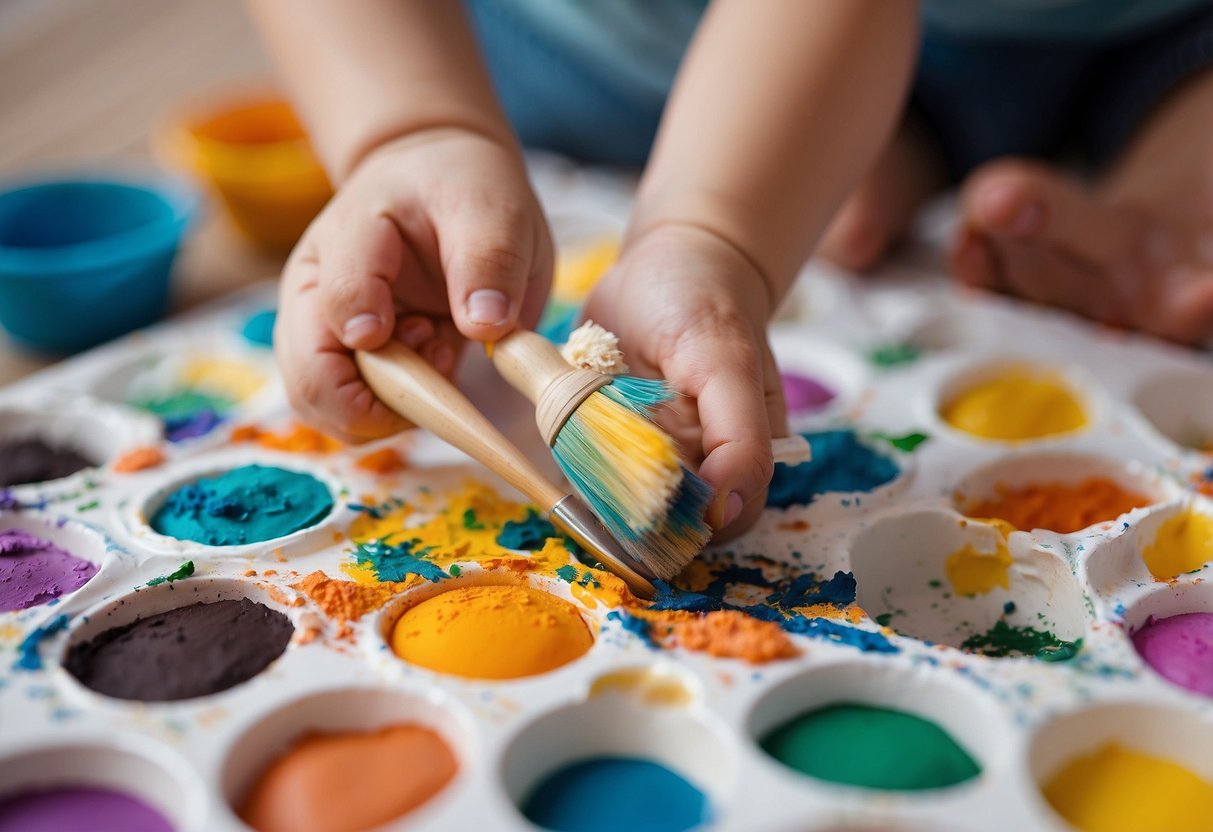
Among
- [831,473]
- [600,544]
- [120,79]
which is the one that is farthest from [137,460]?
[120,79]

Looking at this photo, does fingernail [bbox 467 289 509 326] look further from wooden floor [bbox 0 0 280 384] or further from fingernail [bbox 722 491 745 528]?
wooden floor [bbox 0 0 280 384]

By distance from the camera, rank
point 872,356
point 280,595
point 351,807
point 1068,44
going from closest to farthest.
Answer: point 351,807
point 280,595
point 872,356
point 1068,44

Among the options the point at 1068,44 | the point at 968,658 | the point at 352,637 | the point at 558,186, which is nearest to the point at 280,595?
the point at 352,637

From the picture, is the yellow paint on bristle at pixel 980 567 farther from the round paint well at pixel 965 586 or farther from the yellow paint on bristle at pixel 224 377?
the yellow paint on bristle at pixel 224 377

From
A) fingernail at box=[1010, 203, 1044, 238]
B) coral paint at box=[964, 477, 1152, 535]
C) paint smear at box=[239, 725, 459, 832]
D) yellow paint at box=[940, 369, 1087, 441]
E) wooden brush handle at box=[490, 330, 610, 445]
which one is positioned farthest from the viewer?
fingernail at box=[1010, 203, 1044, 238]

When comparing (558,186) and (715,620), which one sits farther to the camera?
(558,186)

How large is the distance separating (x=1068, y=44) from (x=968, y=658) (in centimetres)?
78

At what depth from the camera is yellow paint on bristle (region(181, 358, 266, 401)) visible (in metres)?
0.84

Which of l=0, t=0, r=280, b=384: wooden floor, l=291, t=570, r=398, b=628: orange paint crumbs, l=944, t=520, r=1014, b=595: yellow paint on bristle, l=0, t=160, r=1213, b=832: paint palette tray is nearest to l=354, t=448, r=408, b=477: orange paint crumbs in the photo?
l=0, t=160, r=1213, b=832: paint palette tray

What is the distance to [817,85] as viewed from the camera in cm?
74

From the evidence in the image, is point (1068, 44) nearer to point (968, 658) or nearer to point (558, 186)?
point (558, 186)

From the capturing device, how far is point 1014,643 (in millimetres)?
613

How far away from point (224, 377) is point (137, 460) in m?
0.16

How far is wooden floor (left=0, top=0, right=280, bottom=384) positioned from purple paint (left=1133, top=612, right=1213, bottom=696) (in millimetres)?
843
